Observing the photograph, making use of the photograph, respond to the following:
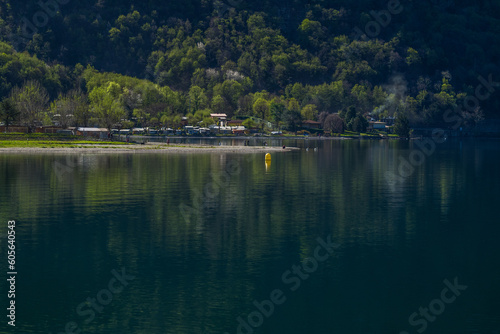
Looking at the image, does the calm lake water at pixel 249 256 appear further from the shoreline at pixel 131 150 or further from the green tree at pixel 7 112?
the green tree at pixel 7 112

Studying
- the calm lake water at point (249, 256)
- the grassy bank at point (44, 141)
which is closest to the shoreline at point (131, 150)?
the grassy bank at point (44, 141)

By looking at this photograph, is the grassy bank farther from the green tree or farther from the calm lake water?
the calm lake water

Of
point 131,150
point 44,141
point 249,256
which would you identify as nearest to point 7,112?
point 44,141

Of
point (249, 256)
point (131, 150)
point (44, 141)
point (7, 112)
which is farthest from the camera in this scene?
point (7, 112)

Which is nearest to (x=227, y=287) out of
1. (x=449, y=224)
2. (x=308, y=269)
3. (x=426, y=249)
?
(x=308, y=269)

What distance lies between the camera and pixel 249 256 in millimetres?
50938

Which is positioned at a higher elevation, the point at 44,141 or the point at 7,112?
the point at 7,112

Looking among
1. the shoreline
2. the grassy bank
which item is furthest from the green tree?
the shoreline

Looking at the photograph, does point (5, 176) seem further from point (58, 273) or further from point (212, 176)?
point (58, 273)

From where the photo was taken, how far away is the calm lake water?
38.3 m

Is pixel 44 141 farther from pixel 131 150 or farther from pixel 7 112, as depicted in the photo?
pixel 131 150

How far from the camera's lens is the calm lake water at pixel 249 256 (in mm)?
38344

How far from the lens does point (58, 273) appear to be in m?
46.2

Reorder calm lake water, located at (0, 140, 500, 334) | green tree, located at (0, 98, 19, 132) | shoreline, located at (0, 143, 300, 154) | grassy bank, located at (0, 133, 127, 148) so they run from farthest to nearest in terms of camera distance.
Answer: green tree, located at (0, 98, 19, 132)
grassy bank, located at (0, 133, 127, 148)
shoreline, located at (0, 143, 300, 154)
calm lake water, located at (0, 140, 500, 334)
